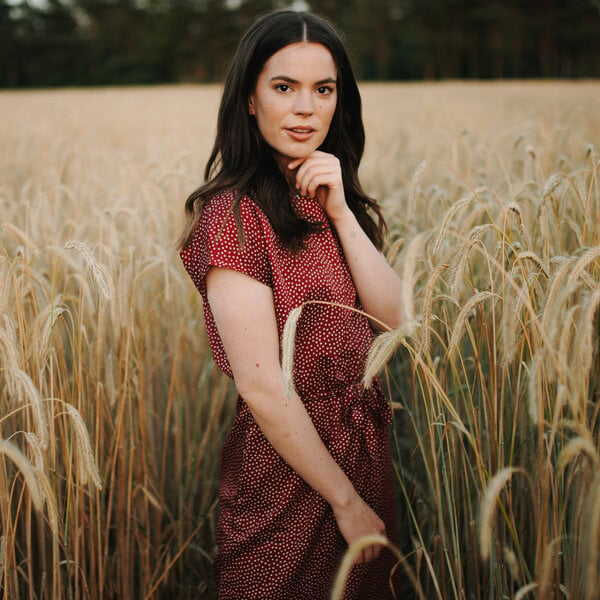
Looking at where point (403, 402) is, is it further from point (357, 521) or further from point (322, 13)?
point (322, 13)

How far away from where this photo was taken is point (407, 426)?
6.57 ft

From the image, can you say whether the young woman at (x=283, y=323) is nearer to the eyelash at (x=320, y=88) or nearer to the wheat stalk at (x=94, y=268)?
the eyelash at (x=320, y=88)

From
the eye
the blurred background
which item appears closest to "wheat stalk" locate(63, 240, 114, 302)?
the eye

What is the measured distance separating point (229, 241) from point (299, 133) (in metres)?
0.32

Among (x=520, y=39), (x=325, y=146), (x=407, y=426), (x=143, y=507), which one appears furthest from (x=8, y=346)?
(x=520, y=39)

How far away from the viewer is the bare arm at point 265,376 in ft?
3.71

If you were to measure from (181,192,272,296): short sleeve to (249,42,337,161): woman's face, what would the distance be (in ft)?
0.62

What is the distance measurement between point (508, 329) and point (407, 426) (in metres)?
1.07

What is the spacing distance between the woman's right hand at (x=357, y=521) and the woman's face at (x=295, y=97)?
2.56 feet

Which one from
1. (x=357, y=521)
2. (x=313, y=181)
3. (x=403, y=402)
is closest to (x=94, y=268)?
(x=313, y=181)

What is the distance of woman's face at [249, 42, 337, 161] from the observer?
4.14 feet

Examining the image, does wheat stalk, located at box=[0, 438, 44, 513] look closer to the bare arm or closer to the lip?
the bare arm

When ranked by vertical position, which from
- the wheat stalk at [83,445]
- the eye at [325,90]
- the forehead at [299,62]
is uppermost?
the forehead at [299,62]

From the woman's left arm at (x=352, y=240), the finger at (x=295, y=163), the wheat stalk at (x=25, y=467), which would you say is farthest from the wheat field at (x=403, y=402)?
→ the finger at (x=295, y=163)
